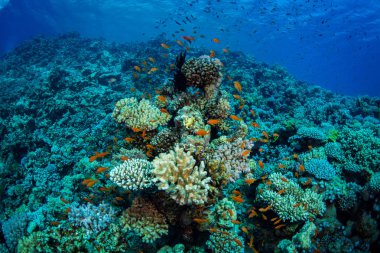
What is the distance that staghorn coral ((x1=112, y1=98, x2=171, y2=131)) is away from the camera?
5.82m

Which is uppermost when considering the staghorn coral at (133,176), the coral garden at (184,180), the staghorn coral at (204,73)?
the staghorn coral at (204,73)

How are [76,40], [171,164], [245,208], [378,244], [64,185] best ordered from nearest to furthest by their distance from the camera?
[171,164] → [378,244] → [245,208] → [64,185] → [76,40]

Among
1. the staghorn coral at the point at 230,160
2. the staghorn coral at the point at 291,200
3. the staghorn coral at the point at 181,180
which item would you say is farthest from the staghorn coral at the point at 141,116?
the staghorn coral at the point at 291,200

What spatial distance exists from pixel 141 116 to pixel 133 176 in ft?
7.18

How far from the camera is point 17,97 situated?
38.8 feet

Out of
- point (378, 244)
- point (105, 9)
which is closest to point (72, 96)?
point (378, 244)

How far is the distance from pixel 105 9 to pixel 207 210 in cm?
6060

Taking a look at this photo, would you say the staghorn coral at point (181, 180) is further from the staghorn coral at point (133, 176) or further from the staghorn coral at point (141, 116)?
the staghorn coral at point (141, 116)

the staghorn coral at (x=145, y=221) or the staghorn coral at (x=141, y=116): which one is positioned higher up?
the staghorn coral at (x=141, y=116)

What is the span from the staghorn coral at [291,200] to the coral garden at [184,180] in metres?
0.03

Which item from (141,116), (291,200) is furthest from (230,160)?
(141,116)

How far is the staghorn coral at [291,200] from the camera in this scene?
4.69 m

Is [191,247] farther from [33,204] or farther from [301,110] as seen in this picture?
[301,110]

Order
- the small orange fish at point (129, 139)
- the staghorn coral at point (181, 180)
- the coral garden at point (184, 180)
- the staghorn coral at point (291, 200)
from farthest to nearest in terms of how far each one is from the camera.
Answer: the small orange fish at point (129, 139)
the staghorn coral at point (291, 200)
the coral garden at point (184, 180)
the staghorn coral at point (181, 180)
